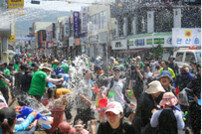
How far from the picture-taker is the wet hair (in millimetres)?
2771

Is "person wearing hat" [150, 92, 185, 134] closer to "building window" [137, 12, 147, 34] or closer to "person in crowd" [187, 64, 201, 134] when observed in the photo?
"person in crowd" [187, 64, 201, 134]

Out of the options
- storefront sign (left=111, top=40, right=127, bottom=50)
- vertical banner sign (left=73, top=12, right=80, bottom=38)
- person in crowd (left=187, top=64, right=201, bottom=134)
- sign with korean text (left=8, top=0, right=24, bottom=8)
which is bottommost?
person in crowd (left=187, top=64, right=201, bottom=134)

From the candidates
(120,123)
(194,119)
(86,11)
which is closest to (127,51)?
(86,11)

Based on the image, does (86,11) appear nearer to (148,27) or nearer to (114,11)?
(114,11)

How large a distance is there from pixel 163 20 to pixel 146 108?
72.2ft

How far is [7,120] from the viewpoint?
9.17ft

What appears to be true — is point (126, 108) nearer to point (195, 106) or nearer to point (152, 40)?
point (195, 106)

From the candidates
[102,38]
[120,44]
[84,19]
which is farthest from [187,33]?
[84,19]

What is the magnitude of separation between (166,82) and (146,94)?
740mm

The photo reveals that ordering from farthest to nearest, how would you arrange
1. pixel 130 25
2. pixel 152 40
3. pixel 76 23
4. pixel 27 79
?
pixel 76 23
pixel 130 25
pixel 152 40
pixel 27 79

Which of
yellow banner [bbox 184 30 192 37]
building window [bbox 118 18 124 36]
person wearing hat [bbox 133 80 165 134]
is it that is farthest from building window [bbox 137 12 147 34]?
person wearing hat [bbox 133 80 165 134]

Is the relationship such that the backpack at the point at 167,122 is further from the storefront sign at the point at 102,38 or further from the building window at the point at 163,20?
the storefront sign at the point at 102,38

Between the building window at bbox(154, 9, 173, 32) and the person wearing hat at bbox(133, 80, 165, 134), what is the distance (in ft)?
67.0

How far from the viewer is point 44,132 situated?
145 inches
